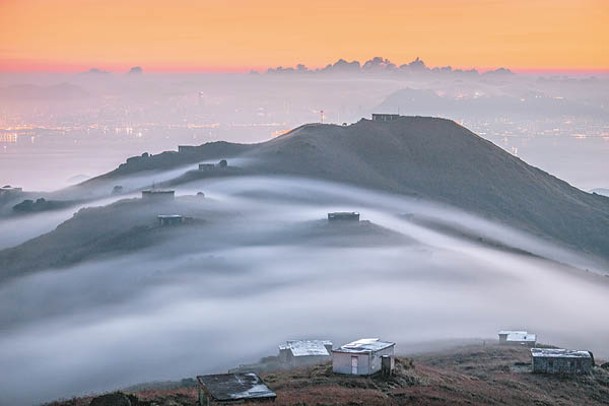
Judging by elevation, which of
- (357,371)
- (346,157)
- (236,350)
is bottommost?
(236,350)

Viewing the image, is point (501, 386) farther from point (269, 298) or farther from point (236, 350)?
point (269, 298)

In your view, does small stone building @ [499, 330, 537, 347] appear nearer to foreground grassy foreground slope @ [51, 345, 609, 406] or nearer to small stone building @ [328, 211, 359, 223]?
foreground grassy foreground slope @ [51, 345, 609, 406]

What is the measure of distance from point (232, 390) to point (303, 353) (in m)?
32.2

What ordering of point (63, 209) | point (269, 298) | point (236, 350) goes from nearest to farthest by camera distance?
point (236, 350), point (269, 298), point (63, 209)

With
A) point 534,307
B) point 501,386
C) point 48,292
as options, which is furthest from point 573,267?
point 501,386

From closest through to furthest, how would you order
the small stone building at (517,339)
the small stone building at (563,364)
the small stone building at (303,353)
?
the small stone building at (563,364)
the small stone building at (303,353)
the small stone building at (517,339)

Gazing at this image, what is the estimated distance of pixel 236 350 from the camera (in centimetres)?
9062

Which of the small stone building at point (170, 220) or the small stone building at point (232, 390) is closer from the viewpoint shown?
the small stone building at point (232, 390)

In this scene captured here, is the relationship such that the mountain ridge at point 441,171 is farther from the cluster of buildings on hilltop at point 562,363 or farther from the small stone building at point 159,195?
the cluster of buildings on hilltop at point 562,363

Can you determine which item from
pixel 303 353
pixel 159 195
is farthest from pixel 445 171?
pixel 303 353

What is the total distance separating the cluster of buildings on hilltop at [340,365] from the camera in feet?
144

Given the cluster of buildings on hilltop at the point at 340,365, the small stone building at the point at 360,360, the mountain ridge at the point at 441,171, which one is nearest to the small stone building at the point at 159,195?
the mountain ridge at the point at 441,171

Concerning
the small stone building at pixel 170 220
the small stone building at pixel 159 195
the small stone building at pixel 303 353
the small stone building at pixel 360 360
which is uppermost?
the small stone building at pixel 159 195

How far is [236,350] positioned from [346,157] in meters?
94.9
